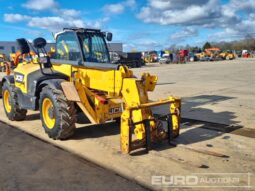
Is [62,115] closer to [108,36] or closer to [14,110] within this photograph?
[108,36]

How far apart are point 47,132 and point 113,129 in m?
1.63

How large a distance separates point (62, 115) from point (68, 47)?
6.25 ft

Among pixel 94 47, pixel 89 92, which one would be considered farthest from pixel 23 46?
pixel 89 92

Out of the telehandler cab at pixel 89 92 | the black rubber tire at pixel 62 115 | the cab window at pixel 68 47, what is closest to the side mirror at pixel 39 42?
the telehandler cab at pixel 89 92

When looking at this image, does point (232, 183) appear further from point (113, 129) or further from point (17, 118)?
point (17, 118)

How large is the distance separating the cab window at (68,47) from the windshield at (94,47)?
0.16 metres

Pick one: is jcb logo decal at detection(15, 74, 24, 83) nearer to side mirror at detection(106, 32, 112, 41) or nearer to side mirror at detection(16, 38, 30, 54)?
side mirror at detection(16, 38, 30, 54)

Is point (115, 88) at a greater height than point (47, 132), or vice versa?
point (115, 88)

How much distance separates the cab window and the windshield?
16cm

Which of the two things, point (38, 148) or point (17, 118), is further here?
point (17, 118)

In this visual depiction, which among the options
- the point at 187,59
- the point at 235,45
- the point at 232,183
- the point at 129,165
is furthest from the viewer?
the point at 235,45

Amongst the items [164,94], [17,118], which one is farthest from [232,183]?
[164,94]

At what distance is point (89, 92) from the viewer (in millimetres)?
6945

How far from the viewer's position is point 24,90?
8539 mm
